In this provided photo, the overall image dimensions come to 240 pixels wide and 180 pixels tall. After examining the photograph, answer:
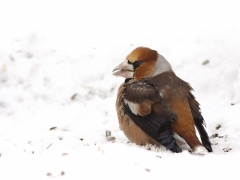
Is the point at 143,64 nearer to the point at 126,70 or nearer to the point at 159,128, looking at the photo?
the point at 126,70

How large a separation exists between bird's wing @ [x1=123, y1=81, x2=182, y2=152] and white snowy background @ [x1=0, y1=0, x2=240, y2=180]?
0.19 meters

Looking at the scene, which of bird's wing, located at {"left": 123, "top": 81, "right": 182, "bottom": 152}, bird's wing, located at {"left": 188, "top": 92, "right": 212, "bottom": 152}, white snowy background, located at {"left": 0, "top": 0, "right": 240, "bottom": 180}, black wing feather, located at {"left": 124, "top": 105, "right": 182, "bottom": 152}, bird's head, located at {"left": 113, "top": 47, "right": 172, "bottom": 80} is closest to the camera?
white snowy background, located at {"left": 0, "top": 0, "right": 240, "bottom": 180}

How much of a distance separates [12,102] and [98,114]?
4.42 feet

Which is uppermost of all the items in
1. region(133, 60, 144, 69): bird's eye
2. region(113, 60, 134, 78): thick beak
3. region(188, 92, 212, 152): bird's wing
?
region(133, 60, 144, 69): bird's eye

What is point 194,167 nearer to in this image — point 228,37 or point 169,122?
point 169,122

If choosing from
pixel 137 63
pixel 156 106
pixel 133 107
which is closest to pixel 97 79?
pixel 137 63

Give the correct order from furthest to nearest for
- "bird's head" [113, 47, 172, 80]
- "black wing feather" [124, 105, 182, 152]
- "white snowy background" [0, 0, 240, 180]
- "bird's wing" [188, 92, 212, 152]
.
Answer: "bird's head" [113, 47, 172, 80], "bird's wing" [188, 92, 212, 152], "black wing feather" [124, 105, 182, 152], "white snowy background" [0, 0, 240, 180]

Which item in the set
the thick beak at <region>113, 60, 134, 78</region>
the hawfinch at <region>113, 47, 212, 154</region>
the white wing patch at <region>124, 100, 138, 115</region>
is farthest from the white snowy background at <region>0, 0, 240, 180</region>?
the thick beak at <region>113, 60, 134, 78</region>

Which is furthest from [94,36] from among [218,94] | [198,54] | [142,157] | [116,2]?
[142,157]

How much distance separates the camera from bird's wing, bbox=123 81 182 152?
210 inches

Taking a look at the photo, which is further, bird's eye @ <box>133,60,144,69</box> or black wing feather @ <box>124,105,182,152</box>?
bird's eye @ <box>133,60,144,69</box>

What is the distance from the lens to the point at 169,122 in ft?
17.7

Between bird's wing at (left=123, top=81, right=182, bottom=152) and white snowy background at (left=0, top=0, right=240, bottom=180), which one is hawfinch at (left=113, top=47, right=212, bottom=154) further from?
white snowy background at (left=0, top=0, right=240, bottom=180)

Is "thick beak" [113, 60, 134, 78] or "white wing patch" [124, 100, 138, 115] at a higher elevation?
"thick beak" [113, 60, 134, 78]
